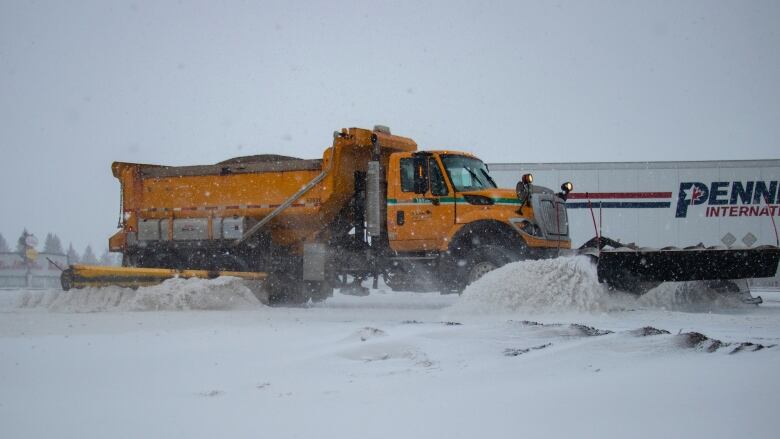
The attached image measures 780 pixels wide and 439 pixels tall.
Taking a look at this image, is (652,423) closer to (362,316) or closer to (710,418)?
(710,418)

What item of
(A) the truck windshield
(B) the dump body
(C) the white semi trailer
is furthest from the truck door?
(C) the white semi trailer

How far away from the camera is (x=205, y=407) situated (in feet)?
12.5

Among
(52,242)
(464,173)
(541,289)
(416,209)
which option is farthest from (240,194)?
(52,242)

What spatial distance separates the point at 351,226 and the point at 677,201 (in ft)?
33.7

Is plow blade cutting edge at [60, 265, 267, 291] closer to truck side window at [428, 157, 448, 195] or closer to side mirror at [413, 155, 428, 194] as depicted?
side mirror at [413, 155, 428, 194]

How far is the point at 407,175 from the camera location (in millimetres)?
11016

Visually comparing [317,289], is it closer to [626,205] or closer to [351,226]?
[351,226]

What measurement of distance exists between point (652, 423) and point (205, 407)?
2268 mm

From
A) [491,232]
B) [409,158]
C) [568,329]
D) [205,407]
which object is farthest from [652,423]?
[409,158]

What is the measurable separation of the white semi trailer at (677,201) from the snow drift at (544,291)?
9.03m

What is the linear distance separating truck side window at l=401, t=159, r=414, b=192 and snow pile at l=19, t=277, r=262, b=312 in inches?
117

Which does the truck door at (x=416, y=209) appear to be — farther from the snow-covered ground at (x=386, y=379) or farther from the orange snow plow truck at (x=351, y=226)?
the snow-covered ground at (x=386, y=379)

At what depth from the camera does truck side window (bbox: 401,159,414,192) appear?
1097 cm

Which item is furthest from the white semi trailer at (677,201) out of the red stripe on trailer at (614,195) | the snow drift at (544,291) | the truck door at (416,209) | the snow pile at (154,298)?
the snow pile at (154,298)
